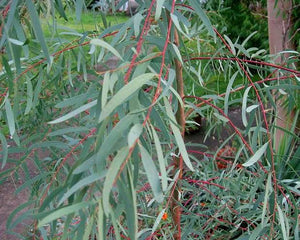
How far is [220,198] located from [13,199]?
163 cm

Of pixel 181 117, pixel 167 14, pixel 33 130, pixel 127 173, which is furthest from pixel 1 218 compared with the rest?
pixel 127 173

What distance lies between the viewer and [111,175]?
0.28 metres

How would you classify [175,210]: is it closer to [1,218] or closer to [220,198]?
[220,198]

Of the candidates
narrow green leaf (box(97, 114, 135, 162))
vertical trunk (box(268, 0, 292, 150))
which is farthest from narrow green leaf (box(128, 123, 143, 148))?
vertical trunk (box(268, 0, 292, 150))

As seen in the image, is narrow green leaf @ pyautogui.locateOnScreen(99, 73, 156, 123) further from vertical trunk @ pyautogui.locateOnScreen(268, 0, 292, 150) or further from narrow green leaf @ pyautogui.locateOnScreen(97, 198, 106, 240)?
vertical trunk @ pyautogui.locateOnScreen(268, 0, 292, 150)

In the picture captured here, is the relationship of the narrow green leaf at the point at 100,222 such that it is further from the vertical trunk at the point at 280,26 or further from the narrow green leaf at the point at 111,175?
the vertical trunk at the point at 280,26

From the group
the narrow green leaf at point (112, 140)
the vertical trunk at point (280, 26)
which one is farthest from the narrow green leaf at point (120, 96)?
the vertical trunk at point (280, 26)

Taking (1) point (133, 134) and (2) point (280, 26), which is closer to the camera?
(1) point (133, 134)

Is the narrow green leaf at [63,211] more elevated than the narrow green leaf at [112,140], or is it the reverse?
the narrow green leaf at [112,140]

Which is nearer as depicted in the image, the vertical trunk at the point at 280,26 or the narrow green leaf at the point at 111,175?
the narrow green leaf at the point at 111,175

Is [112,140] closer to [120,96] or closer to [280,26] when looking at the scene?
[120,96]

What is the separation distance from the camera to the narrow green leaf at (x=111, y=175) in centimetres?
28

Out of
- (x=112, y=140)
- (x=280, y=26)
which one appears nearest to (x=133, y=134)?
(x=112, y=140)

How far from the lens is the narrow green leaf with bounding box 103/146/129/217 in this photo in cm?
28
